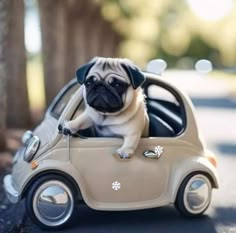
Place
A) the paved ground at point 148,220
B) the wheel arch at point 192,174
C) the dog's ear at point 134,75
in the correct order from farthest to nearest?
1. the wheel arch at point 192,174
2. the paved ground at point 148,220
3. the dog's ear at point 134,75

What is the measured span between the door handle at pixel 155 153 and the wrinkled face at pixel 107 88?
0.59m

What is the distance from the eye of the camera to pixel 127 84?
6230mm

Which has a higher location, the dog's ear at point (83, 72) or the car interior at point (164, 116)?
the dog's ear at point (83, 72)

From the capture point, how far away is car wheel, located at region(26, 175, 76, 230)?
6250mm

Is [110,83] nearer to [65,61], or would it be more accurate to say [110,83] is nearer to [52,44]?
[52,44]

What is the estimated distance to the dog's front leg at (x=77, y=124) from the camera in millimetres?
6285

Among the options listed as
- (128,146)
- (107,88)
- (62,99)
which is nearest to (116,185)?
(128,146)

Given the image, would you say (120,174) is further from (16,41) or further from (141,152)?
(16,41)

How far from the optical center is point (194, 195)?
265 inches

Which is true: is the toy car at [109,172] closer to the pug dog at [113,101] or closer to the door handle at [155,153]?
the door handle at [155,153]

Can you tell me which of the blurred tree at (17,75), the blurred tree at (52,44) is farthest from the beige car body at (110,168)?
the blurred tree at (52,44)

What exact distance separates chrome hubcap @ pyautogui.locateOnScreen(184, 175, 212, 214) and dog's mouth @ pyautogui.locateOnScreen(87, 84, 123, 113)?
1246 millimetres

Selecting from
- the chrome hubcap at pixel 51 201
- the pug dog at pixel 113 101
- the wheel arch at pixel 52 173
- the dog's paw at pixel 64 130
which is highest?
the pug dog at pixel 113 101

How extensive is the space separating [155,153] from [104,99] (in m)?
0.86
